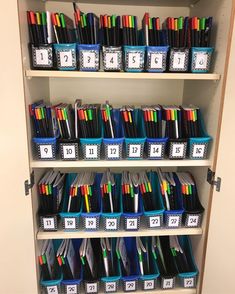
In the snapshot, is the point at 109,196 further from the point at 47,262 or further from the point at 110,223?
the point at 47,262

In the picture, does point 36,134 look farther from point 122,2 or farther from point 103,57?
point 122,2

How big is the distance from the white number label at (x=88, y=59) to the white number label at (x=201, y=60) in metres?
0.44

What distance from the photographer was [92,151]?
113 centimetres

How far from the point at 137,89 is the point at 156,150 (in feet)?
1.43

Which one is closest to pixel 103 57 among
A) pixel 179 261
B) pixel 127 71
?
pixel 127 71

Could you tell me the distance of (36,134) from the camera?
3.67ft

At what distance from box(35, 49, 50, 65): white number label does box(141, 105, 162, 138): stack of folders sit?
467 mm

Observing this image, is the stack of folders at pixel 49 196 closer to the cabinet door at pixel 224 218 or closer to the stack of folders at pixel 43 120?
the stack of folders at pixel 43 120

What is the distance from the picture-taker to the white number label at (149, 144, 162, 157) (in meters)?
1.14

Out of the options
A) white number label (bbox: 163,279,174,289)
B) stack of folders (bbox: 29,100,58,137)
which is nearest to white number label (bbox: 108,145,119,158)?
stack of folders (bbox: 29,100,58,137)

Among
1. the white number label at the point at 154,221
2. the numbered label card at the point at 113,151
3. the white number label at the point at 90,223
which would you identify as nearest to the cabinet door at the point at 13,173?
the white number label at the point at 90,223

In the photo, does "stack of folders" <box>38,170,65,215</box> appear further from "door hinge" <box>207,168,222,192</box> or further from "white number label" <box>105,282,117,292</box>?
"door hinge" <box>207,168,222,192</box>

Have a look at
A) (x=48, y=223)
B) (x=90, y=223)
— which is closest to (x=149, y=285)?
(x=90, y=223)

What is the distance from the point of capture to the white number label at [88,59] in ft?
3.39
